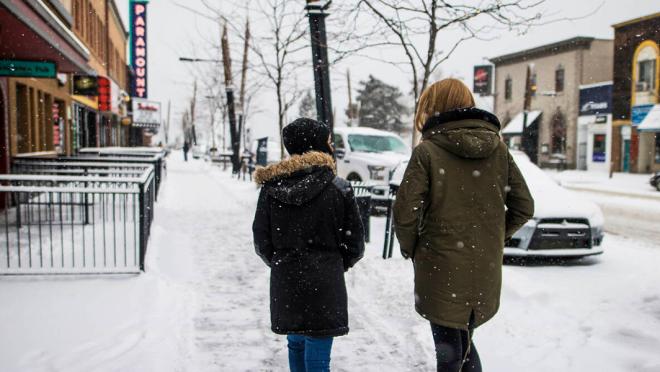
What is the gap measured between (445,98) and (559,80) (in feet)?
144

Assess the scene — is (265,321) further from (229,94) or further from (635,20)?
(635,20)

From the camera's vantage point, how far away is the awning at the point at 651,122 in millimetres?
31761

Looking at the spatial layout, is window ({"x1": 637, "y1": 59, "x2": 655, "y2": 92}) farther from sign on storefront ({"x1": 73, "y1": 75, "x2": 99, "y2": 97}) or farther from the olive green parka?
the olive green parka

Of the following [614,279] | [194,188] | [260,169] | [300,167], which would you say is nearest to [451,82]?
[300,167]

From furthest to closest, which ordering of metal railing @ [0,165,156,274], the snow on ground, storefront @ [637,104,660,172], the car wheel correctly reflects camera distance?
storefront @ [637,104,660,172]
the car wheel
metal railing @ [0,165,156,274]
the snow on ground

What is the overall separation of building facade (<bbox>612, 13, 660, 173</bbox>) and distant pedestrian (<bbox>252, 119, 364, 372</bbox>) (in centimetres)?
3421

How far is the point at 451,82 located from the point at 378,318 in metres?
3.05

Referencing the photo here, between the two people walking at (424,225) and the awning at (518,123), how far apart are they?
43.2 metres

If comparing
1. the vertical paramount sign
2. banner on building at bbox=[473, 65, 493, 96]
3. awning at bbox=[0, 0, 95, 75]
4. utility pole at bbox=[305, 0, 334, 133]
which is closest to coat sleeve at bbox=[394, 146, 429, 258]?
awning at bbox=[0, 0, 95, 75]

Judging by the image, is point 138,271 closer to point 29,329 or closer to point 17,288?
point 17,288

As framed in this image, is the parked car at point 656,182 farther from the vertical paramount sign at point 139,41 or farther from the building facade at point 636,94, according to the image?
the vertical paramount sign at point 139,41

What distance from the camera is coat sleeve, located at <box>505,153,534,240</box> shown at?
3029 millimetres

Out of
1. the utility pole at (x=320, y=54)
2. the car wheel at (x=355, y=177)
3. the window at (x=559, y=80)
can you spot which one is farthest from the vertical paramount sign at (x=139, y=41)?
the utility pole at (x=320, y=54)

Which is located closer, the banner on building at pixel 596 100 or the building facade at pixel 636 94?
the building facade at pixel 636 94
